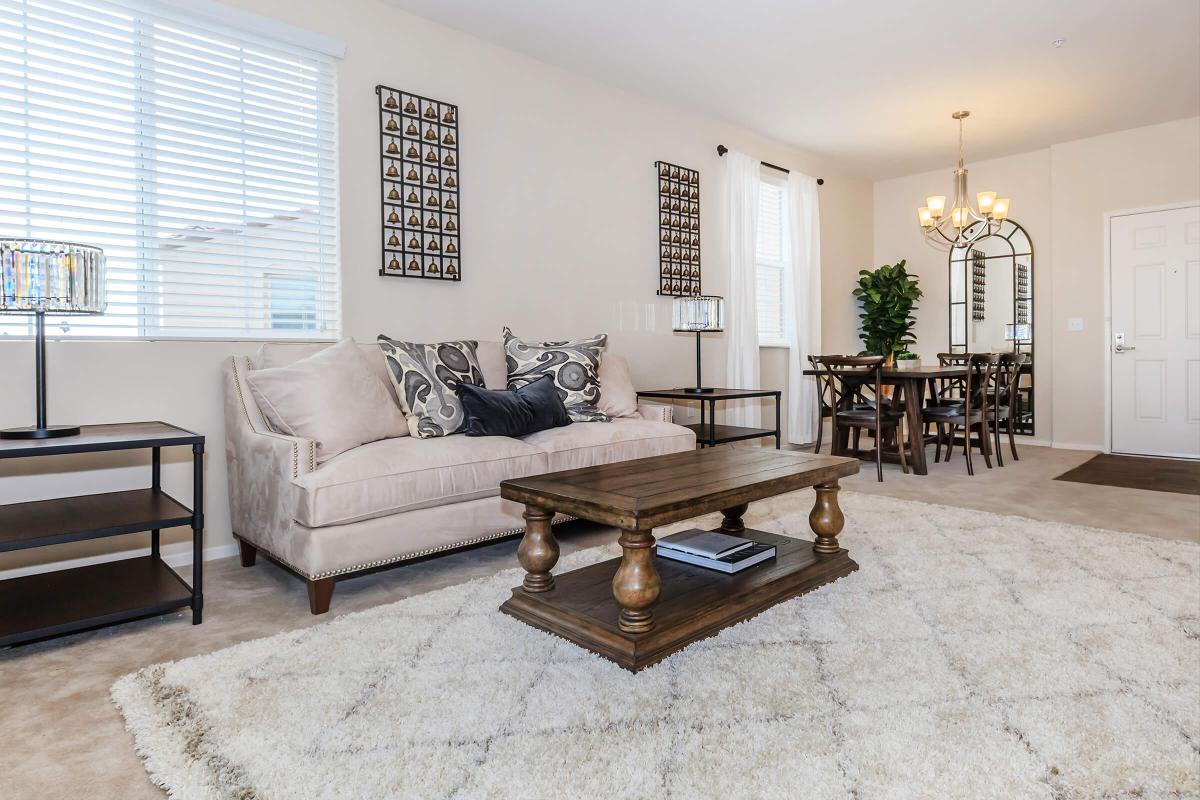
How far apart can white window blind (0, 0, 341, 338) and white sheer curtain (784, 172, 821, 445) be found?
396cm

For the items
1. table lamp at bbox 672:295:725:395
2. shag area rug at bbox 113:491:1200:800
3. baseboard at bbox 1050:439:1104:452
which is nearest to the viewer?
shag area rug at bbox 113:491:1200:800

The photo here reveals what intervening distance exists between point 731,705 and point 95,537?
1.80 m

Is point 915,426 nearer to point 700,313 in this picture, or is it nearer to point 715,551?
point 700,313

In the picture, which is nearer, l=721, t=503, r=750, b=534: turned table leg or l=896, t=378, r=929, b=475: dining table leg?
l=721, t=503, r=750, b=534: turned table leg

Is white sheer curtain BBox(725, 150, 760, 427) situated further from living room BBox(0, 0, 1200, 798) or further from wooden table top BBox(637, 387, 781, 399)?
wooden table top BBox(637, 387, 781, 399)

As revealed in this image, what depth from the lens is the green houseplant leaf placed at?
6789 mm

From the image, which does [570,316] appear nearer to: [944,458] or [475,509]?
[475,509]

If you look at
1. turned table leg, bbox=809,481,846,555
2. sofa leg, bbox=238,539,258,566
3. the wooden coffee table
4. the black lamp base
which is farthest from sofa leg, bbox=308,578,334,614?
turned table leg, bbox=809,481,846,555

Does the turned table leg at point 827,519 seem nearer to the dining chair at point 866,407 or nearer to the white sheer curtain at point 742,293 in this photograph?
the dining chair at point 866,407

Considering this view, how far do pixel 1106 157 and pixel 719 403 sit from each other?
3896mm

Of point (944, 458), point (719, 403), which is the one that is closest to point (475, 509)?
point (719, 403)

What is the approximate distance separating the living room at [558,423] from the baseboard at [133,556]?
1 cm

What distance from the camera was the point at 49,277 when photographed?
2227 millimetres

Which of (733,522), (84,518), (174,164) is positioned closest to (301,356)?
(174,164)
